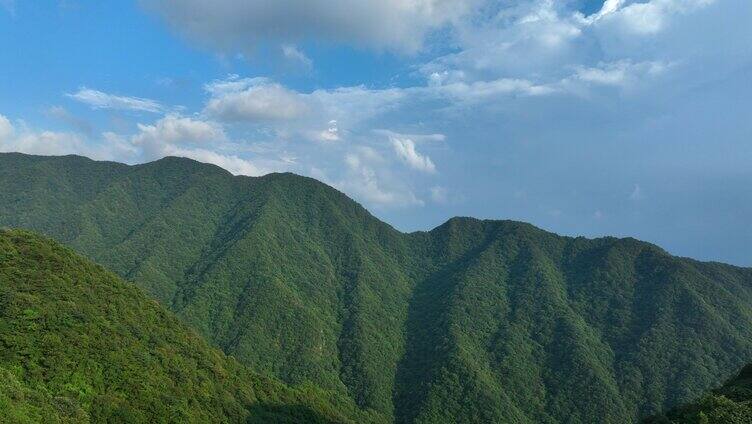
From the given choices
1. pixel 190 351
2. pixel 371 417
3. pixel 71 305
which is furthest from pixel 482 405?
pixel 71 305

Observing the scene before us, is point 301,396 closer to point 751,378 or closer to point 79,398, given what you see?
point 79,398

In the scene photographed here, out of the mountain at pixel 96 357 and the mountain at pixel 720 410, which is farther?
the mountain at pixel 96 357

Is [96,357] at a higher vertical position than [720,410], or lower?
lower

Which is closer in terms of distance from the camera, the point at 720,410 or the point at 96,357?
the point at 720,410

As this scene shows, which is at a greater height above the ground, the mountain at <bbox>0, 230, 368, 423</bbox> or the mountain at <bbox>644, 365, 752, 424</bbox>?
the mountain at <bbox>644, 365, 752, 424</bbox>

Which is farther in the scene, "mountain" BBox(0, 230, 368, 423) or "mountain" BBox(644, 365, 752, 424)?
"mountain" BBox(0, 230, 368, 423)
